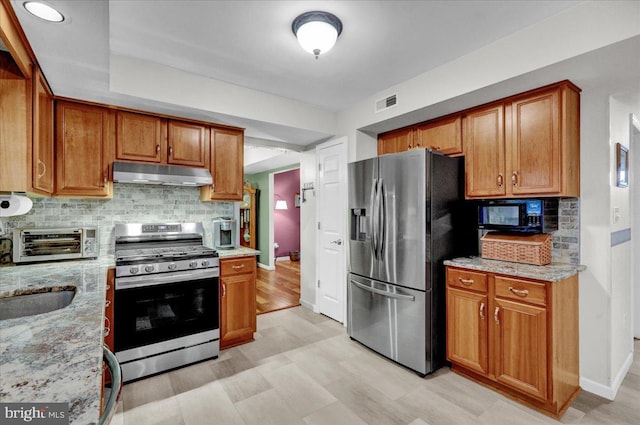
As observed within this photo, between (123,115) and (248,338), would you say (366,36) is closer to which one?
(123,115)

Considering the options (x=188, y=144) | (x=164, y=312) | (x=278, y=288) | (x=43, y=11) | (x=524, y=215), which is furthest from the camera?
(x=278, y=288)

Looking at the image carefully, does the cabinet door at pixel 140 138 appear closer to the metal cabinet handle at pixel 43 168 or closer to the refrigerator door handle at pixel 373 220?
the metal cabinet handle at pixel 43 168

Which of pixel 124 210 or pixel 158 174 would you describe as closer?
pixel 158 174

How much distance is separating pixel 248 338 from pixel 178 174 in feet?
5.71

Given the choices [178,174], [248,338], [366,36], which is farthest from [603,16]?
[248,338]

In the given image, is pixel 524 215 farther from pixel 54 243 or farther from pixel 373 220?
pixel 54 243

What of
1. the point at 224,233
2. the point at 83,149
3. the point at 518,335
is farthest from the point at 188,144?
the point at 518,335

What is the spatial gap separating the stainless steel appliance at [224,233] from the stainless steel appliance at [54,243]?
3.34ft

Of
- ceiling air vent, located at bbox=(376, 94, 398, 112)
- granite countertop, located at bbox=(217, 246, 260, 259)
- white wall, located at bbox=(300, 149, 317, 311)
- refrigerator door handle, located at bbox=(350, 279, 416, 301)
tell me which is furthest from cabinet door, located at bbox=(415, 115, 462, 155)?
granite countertop, located at bbox=(217, 246, 260, 259)

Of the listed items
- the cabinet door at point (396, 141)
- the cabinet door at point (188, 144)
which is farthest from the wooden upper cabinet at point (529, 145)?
the cabinet door at point (188, 144)

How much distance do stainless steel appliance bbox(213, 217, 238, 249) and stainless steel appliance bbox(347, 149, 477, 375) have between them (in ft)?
4.45

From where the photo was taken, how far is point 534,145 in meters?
2.30

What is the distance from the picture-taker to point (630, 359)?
2.59m

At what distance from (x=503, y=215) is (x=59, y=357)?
2841mm
